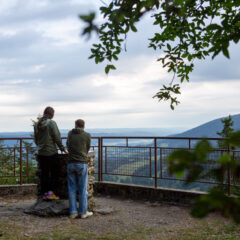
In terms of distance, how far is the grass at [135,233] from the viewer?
583 cm

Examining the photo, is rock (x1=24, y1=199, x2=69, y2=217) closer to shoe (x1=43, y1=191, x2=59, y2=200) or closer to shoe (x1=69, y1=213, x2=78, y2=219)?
shoe (x1=43, y1=191, x2=59, y2=200)

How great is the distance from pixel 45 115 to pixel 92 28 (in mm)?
5965

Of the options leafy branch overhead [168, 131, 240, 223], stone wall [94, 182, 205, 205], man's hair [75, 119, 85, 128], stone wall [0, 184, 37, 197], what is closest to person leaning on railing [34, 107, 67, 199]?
man's hair [75, 119, 85, 128]

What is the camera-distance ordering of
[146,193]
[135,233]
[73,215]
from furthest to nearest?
[146,193], [73,215], [135,233]

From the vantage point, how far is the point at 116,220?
7141 mm

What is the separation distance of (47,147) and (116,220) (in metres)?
2.16

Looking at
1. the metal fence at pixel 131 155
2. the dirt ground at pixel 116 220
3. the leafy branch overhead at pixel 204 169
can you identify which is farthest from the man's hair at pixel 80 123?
the leafy branch overhead at pixel 204 169

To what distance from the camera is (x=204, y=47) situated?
749 centimetres

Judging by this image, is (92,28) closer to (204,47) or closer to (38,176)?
(204,47)

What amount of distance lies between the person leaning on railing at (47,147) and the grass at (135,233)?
4.84ft

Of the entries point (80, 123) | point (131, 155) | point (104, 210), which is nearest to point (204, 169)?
point (80, 123)

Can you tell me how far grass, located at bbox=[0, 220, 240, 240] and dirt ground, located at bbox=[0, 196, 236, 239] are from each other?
0.09 metres

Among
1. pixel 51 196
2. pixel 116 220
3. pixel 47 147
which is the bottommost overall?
pixel 116 220

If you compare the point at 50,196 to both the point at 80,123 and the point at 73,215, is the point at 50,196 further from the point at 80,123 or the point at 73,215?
the point at 80,123
